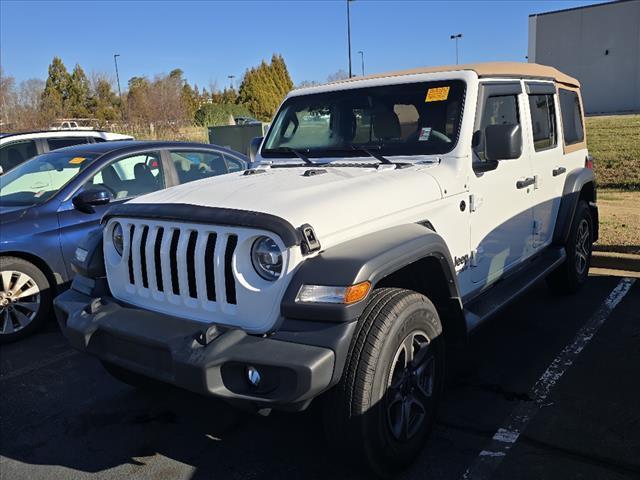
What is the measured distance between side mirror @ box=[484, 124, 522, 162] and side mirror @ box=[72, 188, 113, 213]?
3283 mm

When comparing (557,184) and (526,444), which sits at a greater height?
(557,184)

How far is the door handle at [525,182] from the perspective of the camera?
427 centimetres

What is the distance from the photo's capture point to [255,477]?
3000 millimetres

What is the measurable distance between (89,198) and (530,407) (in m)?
3.84

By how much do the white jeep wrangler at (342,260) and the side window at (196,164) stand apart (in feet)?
6.27

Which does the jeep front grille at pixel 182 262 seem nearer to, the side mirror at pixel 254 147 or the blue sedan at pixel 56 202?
the side mirror at pixel 254 147

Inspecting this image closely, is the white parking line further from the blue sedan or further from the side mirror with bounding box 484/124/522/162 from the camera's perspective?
the blue sedan

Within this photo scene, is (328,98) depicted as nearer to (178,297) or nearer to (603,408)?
(178,297)

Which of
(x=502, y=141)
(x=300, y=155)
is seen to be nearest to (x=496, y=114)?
(x=502, y=141)

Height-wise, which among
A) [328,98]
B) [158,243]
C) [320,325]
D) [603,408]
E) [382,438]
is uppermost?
[328,98]

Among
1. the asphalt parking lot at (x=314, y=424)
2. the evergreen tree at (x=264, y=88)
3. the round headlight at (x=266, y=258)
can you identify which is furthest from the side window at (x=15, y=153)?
the evergreen tree at (x=264, y=88)

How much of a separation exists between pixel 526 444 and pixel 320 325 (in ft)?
4.95

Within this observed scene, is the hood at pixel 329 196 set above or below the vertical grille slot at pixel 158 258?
above

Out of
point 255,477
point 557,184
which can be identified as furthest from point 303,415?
point 557,184
